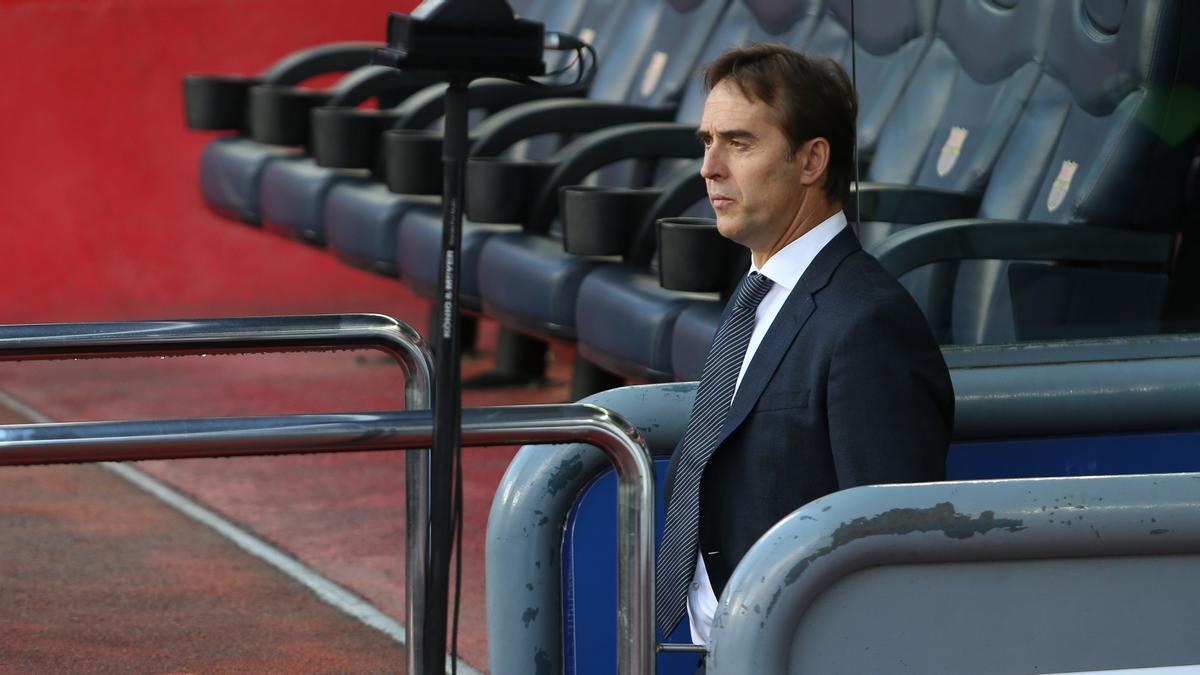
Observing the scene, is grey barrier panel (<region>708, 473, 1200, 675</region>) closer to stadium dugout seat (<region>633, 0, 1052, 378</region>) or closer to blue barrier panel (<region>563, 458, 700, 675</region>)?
blue barrier panel (<region>563, 458, 700, 675</region>)

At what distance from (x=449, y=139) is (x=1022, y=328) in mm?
1074

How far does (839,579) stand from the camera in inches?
50.8

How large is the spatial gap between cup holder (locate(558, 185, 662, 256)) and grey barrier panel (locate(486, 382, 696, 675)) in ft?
5.11

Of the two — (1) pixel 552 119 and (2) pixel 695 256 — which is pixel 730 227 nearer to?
(2) pixel 695 256

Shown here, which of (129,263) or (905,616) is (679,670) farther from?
(129,263)

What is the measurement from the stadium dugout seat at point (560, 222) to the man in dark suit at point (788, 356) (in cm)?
162

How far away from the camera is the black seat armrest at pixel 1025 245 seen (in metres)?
2.11

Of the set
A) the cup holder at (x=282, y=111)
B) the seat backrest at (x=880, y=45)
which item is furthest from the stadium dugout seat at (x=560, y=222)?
the cup holder at (x=282, y=111)

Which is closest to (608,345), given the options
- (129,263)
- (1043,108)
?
(1043,108)

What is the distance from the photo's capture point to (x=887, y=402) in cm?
138

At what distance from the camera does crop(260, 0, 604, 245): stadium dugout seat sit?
4.23 m

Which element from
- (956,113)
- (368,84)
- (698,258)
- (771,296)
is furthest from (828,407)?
(368,84)

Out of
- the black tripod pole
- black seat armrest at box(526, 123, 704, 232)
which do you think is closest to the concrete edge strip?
black seat armrest at box(526, 123, 704, 232)

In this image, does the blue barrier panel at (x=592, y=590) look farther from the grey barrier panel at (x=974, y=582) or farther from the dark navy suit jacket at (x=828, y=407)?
the grey barrier panel at (x=974, y=582)
